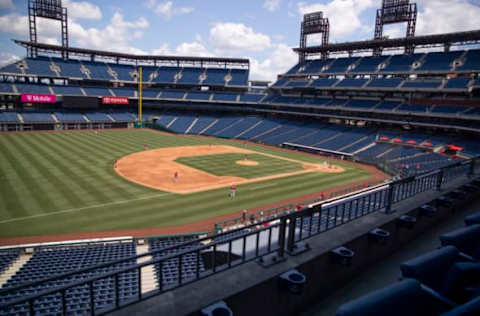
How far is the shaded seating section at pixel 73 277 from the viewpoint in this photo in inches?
427

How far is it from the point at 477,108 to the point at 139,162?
4790cm

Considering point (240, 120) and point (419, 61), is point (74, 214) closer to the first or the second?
point (240, 120)

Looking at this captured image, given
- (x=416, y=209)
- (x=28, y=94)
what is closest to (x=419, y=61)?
(x=416, y=209)

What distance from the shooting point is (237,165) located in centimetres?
4053

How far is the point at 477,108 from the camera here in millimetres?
44312

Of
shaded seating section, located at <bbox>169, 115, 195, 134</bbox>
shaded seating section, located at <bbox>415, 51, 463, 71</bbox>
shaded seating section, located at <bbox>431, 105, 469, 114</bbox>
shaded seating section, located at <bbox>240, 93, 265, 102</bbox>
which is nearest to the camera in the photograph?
shaded seating section, located at <bbox>431, 105, 469, 114</bbox>

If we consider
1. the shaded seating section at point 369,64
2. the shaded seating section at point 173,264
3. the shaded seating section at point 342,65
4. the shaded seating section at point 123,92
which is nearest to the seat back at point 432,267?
the shaded seating section at point 173,264

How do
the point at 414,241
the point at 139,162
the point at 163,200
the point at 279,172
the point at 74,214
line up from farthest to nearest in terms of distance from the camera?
1. the point at 139,162
2. the point at 279,172
3. the point at 163,200
4. the point at 74,214
5. the point at 414,241

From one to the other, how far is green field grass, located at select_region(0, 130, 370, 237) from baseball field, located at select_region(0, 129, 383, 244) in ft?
0.23

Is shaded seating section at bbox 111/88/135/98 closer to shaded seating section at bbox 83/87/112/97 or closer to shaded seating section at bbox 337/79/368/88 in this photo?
shaded seating section at bbox 83/87/112/97

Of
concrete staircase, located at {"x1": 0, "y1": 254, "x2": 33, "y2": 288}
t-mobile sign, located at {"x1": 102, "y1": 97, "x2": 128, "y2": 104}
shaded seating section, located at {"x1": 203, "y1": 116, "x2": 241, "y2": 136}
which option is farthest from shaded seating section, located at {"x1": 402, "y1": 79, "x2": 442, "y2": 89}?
t-mobile sign, located at {"x1": 102, "y1": 97, "x2": 128, "y2": 104}

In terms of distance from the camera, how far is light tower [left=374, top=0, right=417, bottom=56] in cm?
5846

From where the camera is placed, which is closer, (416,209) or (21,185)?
(416,209)

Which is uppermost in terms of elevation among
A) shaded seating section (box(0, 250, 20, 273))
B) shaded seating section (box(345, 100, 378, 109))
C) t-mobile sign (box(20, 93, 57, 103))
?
shaded seating section (box(345, 100, 378, 109))
